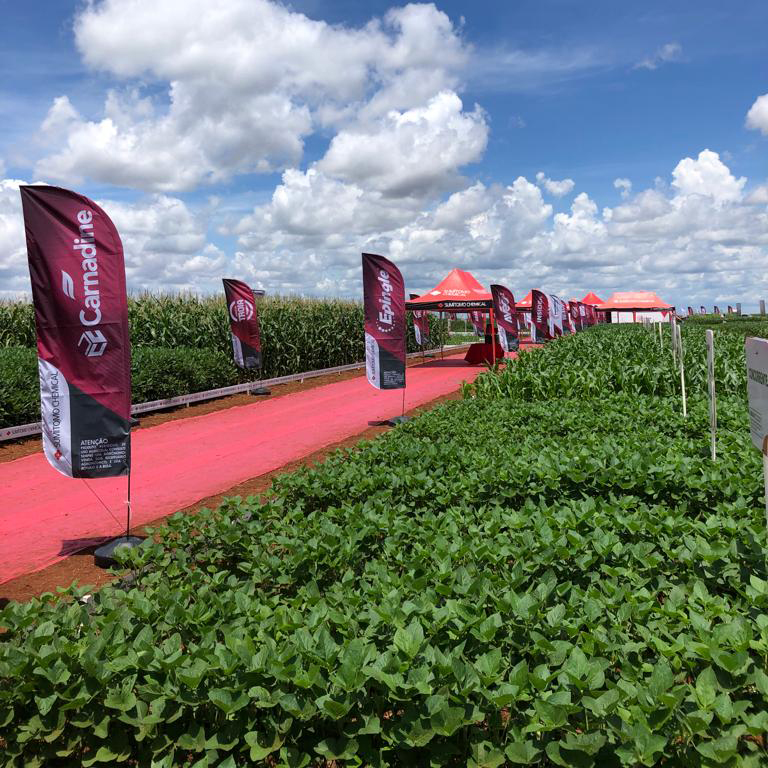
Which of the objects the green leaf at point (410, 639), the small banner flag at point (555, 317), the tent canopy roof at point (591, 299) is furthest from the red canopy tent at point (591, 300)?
the green leaf at point (410, 639)

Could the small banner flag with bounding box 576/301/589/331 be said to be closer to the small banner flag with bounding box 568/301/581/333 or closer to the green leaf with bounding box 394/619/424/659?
the small banner flag with bounding box 568/301/581/333

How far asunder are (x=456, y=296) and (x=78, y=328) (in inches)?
819

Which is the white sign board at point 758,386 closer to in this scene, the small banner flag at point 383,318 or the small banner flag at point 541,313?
the small banner flag at point 383,318

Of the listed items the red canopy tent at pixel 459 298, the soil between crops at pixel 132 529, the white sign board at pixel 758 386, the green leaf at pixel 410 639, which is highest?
the red canopy tent at pixel 459 298

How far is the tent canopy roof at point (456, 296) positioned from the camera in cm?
2530

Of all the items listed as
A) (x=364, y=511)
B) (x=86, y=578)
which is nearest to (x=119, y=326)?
(x=86, y=578)

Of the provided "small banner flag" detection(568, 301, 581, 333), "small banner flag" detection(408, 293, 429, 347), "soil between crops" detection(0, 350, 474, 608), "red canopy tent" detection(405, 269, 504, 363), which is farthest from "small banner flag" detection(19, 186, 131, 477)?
"small banner flag" detection(568, 301, 581, 333)

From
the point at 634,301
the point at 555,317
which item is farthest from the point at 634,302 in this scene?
the point at 555,317

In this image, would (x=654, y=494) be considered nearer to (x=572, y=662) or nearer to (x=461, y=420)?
(x=572, y=662)

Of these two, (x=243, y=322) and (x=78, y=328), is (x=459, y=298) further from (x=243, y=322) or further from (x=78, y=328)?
(x=78, y=328)

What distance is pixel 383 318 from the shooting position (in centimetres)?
1268

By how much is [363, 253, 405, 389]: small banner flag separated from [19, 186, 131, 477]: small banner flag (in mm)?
6653

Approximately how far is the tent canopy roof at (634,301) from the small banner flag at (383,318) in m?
51.6

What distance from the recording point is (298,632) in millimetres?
2855
